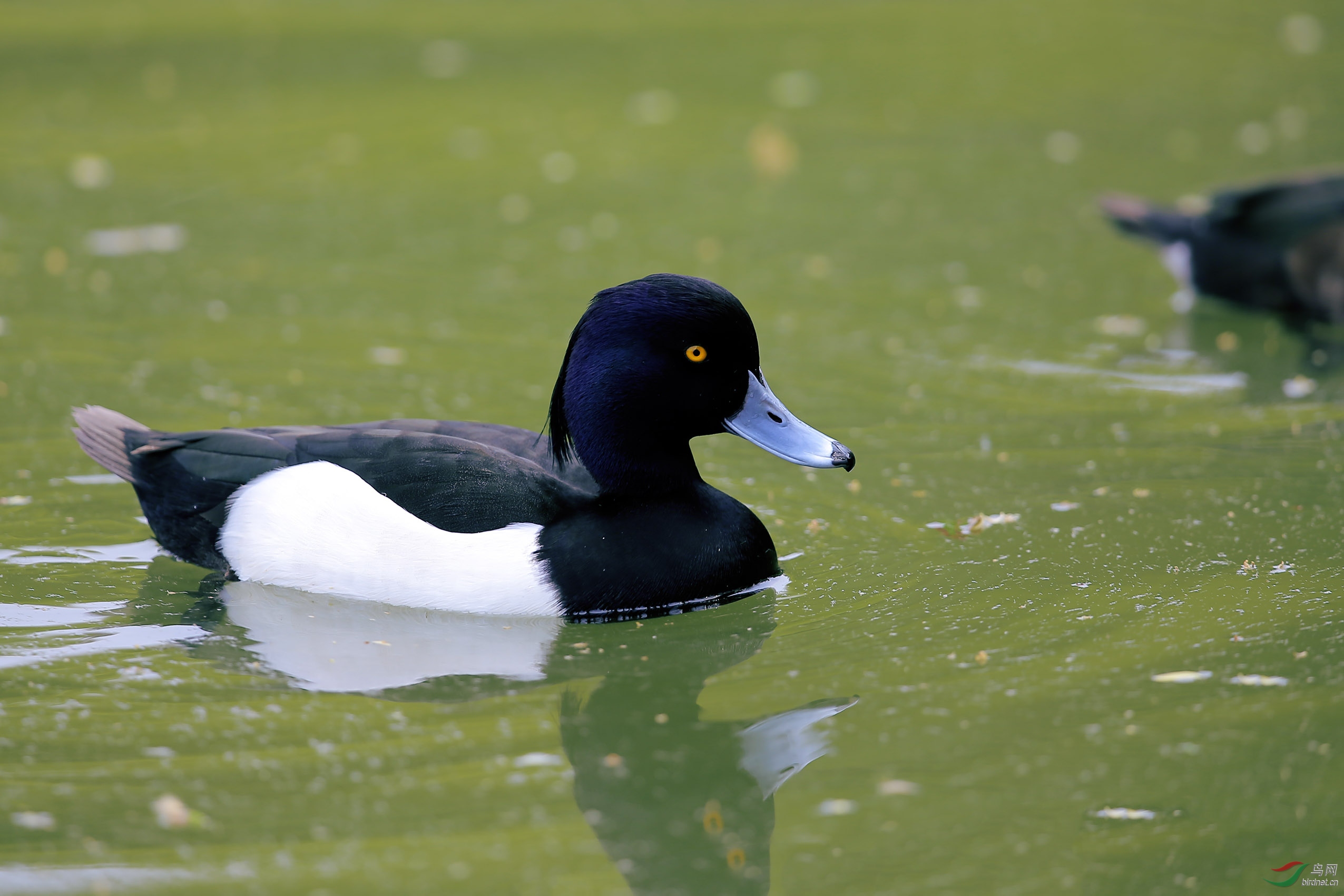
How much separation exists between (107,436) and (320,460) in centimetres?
100

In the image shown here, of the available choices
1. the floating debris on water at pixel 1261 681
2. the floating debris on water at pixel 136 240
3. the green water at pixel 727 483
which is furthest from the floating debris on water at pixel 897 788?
the floating debris on water at pixel 136 240

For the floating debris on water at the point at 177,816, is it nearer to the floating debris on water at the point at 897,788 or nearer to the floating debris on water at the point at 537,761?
the floating debris on water at the point at 537,761

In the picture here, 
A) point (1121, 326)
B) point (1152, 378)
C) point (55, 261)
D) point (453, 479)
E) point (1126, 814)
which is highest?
point (55, 261)

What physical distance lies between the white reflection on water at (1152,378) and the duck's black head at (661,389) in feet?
9.17

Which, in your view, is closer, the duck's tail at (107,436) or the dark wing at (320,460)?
the dark wing at (320,460)

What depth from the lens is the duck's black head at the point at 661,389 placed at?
4848mm

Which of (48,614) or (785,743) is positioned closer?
(785,743)

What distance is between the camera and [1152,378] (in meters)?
7.40

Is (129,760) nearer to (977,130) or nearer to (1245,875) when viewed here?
(1245,875)

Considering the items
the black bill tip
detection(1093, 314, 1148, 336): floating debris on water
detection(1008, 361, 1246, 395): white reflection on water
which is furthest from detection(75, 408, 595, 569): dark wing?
detection(1093, 314, 1148, 336): floating debris on water

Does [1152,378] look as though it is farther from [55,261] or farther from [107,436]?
[55,261]

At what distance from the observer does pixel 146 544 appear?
18.2 ft

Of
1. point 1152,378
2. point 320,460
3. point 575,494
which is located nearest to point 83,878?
point 320,460

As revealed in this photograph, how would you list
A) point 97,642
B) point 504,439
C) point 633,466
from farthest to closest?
point 504,439 → point 633,466 → point 97,642
